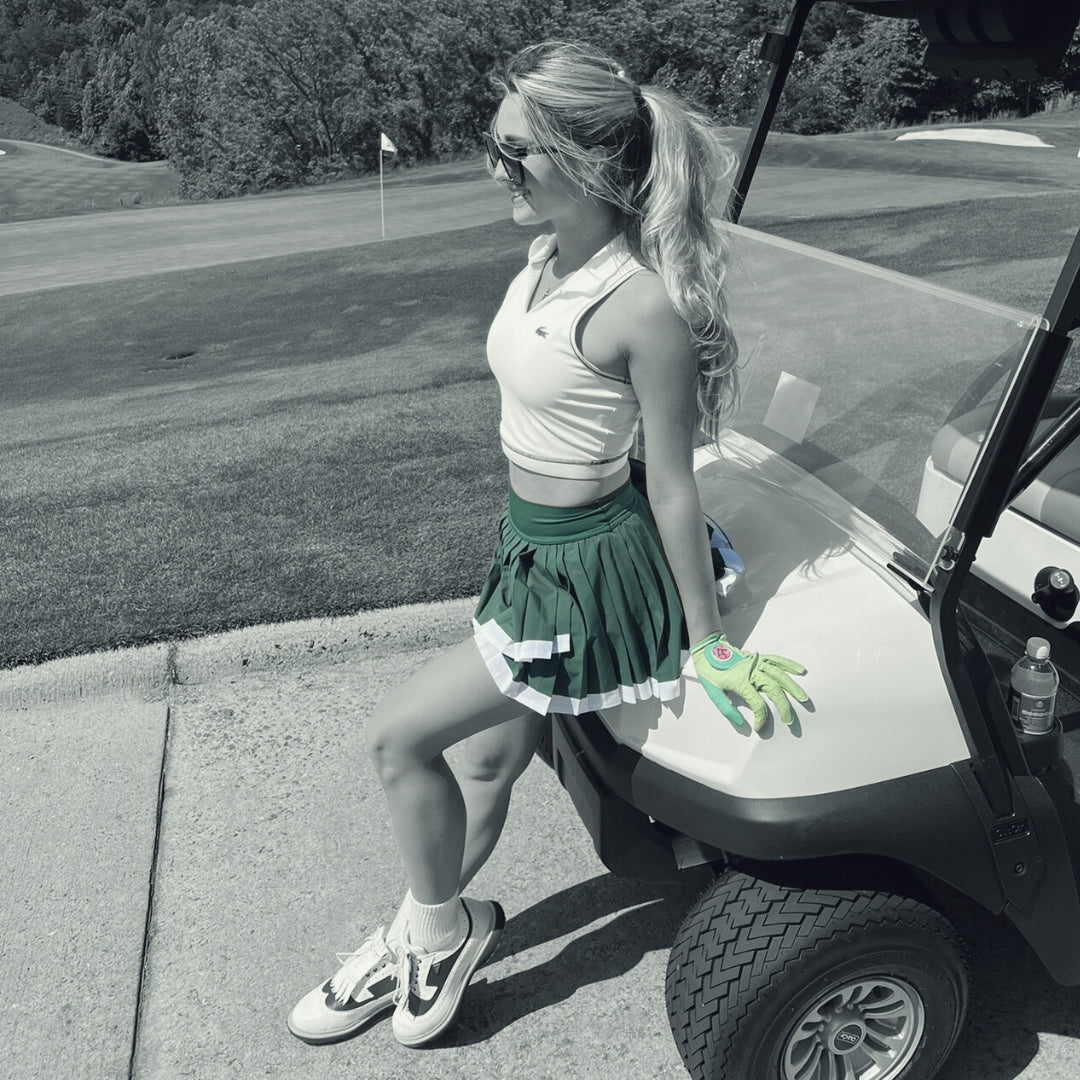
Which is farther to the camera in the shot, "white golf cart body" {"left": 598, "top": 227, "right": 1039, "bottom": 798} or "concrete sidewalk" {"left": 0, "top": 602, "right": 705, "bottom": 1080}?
"concrete sidewalk" {"left": 0, "top": 602, "right": 705, "bottom": 1080}

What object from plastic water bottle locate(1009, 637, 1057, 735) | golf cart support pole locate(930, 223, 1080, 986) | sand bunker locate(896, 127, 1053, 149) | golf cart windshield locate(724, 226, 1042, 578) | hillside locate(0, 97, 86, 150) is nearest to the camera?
golf cart support pole locate(930, 223, 1080, 986)

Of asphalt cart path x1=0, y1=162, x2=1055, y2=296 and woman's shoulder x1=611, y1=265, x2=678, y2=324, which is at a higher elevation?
woman's shoulder x1=611, y1=265, x2=678, y2=324

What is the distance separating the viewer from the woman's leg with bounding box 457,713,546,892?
6.61ft

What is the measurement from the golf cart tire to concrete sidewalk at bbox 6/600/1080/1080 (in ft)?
0.99

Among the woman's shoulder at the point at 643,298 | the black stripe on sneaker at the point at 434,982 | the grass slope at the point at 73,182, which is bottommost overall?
the grass slope at the point at 73,182

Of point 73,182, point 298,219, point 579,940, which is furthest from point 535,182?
point 73,182

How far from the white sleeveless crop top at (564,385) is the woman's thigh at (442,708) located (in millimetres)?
331

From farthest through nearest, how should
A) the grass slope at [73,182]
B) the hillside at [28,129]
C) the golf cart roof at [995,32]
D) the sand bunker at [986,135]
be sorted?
1. the hillside at [28,129]
2. the grass slope at [73,182]
3. the sand bunker at [986,135]
4. the golf cart roof at [995,32]

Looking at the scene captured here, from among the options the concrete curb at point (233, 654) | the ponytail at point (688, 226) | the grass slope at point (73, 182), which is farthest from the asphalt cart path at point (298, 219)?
the grass slope at point (73, 182)

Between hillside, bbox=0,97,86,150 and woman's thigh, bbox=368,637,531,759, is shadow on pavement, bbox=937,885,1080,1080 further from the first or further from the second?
hillside, bbox=0,97,86,150

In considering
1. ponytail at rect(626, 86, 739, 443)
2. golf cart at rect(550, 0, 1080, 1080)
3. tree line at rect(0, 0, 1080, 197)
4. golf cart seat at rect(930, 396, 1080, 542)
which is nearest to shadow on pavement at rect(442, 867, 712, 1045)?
golf cart at rect(550, 0, 1080, 1080)

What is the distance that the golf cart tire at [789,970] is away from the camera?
1.69 m

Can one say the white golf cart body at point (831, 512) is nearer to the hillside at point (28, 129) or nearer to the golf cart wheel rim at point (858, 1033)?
the golf cart wheel rim at point (858, 1033)

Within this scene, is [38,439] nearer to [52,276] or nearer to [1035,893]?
[1035,893]
